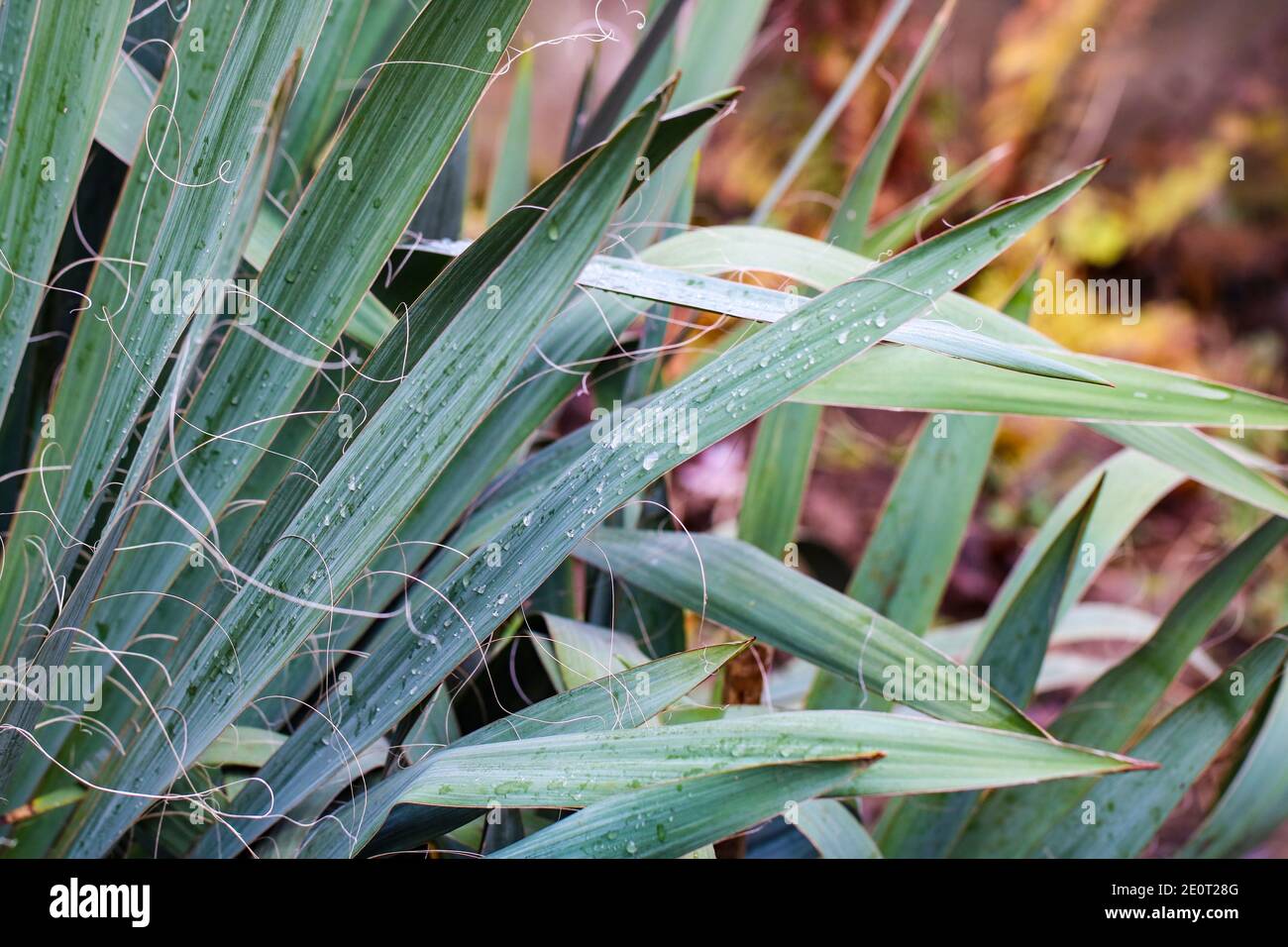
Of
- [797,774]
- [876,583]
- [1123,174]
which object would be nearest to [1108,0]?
[1123,174]

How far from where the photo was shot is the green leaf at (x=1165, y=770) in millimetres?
610

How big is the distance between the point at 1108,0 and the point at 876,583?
2.34 meters

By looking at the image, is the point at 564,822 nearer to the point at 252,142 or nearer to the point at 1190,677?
the point at 252,142

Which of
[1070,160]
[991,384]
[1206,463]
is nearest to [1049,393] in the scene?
[991,384]

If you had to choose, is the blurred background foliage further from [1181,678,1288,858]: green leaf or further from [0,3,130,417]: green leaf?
[0,3,130,417]: green leaf

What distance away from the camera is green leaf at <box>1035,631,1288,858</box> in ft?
2.00

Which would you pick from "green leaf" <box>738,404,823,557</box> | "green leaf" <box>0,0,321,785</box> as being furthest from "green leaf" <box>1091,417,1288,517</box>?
"green leaf" <box>0,0,321,785</box>

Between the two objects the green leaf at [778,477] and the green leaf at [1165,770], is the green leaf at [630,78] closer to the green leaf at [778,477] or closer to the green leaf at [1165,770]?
the green leaf at [778,477]

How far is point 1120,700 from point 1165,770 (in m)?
0.06

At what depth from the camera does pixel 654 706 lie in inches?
17.0

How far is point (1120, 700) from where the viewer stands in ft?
2.23

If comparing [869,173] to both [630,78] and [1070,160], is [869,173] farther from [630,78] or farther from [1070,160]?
[1070,160]

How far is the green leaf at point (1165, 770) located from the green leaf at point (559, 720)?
0.41m
